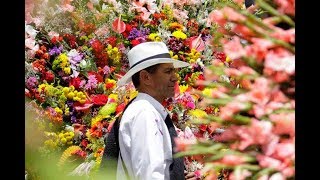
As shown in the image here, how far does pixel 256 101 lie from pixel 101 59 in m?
3.31

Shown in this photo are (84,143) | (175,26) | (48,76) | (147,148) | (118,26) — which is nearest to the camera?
(147,148)

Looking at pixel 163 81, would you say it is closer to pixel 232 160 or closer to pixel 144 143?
pixel 144 143

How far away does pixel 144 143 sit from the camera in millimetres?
2068

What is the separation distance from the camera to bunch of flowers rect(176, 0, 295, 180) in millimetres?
844

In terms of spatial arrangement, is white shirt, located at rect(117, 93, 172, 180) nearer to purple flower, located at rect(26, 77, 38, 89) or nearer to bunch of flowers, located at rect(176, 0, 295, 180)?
bunch of flowers, located at rect(176, 0, 295, 180)

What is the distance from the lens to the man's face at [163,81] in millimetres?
2383

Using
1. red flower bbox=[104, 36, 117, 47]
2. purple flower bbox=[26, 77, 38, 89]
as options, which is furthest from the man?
red flower bbox=[104, 36, 117, 47]

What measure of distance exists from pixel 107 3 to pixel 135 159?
8.59 feet

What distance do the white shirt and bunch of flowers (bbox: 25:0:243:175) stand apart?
1.23 metres

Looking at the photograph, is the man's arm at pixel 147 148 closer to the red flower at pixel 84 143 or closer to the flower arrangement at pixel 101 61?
the flower arrangement at pixel 101 61

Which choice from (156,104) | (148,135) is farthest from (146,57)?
(148,135)

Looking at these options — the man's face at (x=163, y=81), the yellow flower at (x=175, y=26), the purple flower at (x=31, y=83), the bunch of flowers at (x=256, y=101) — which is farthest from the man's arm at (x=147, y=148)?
the yellow flower at (x=175, y=26)

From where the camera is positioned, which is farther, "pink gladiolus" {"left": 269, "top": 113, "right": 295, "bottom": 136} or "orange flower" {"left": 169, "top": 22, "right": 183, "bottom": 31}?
"orange flower" {"left": 169, "top": 22, "right": 183, "bottom": 31}
